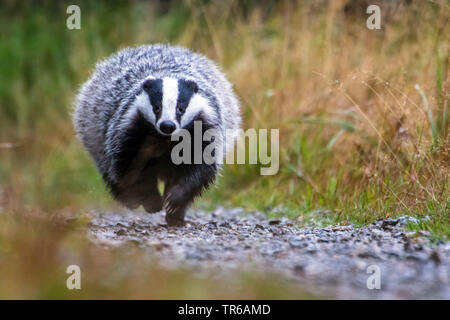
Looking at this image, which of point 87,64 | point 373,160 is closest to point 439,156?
point 373,160

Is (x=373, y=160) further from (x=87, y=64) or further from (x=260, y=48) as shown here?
(x=87, y=64)

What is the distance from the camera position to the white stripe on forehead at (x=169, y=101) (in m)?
4.62

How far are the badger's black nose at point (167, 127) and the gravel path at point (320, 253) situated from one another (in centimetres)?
67

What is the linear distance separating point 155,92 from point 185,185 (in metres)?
0.71

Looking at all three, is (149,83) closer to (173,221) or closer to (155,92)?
(155,92)

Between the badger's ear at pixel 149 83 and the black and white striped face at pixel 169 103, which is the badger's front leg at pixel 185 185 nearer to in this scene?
the black and white striped face at pixel 169 103

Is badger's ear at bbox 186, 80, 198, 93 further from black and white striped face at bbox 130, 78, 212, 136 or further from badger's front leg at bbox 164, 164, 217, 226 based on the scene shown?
badger's front leg at bbox 164, 164, 217, 226

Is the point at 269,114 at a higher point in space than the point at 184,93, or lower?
lower

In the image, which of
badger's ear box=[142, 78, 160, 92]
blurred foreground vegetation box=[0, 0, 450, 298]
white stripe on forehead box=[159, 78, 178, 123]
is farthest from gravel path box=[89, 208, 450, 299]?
badger's ear box=[142, 78, 160, 92]

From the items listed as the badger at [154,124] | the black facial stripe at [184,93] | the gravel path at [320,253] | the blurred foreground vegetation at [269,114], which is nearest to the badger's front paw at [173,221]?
the badger at [154,124]

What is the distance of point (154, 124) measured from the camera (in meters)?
4.74

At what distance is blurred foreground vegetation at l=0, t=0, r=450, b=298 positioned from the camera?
333cm

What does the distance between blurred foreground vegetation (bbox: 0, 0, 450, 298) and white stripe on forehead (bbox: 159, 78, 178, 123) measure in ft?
2.72

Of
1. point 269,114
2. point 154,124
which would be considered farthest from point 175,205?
point 269,114
